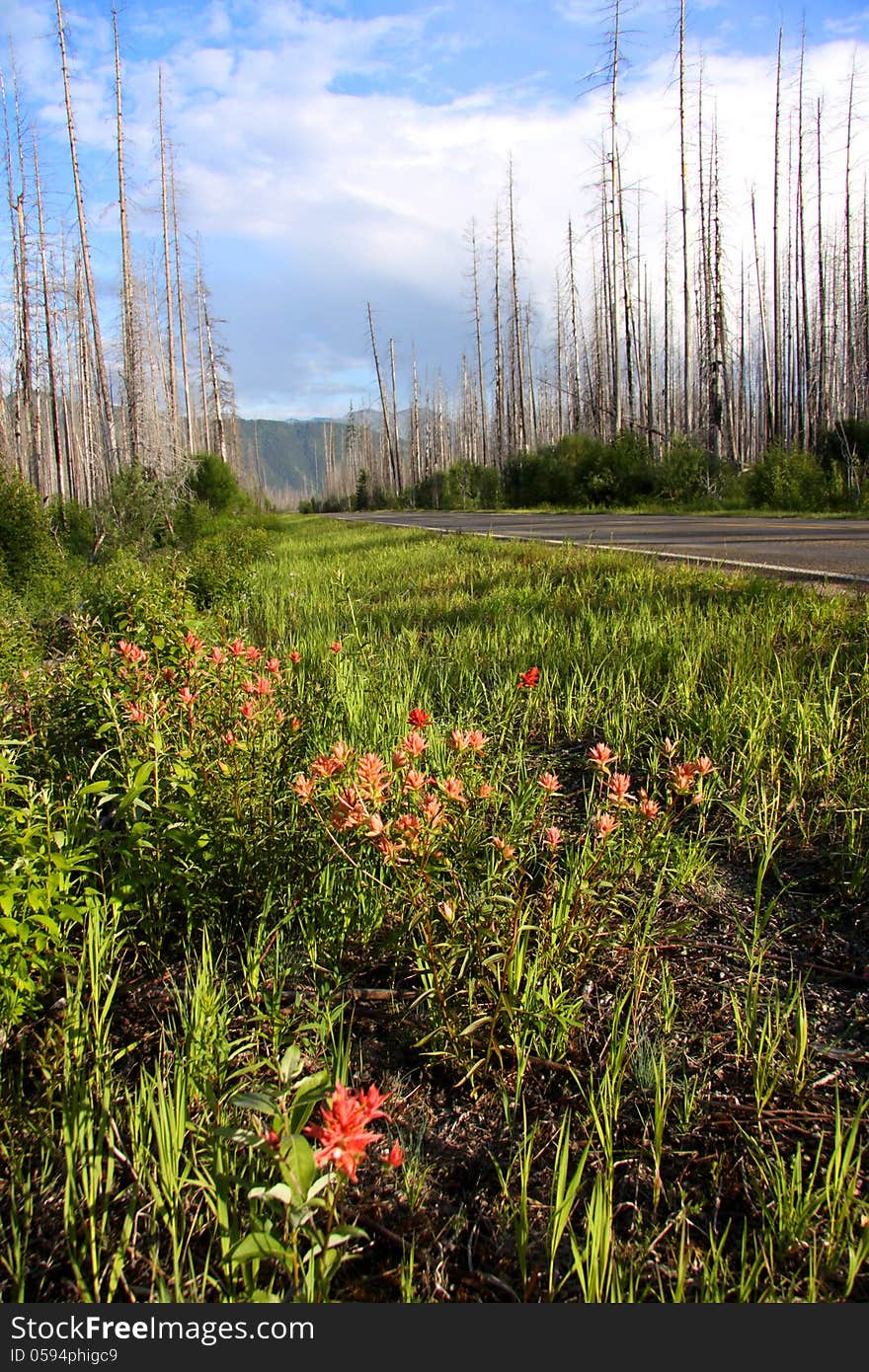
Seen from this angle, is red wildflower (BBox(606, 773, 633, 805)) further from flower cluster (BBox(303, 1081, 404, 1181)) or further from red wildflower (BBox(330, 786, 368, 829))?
flower cluster (BBox(303, 1081, 404, 1181))

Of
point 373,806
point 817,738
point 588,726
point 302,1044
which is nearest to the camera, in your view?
point 373,806

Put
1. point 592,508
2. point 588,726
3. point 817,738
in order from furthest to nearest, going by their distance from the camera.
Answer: point 592,508, point 588,726, point 817,738

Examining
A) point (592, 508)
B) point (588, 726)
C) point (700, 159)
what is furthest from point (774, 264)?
point (588, 726)

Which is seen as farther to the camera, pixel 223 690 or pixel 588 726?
pixel 588 726

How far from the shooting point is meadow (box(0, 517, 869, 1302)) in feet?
3.96

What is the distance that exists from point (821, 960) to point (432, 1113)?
104 cm

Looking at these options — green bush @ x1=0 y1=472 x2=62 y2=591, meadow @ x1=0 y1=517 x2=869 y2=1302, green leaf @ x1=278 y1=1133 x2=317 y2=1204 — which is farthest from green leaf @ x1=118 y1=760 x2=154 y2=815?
green bush @ x1=0 y1=472 x2=62 y2=591

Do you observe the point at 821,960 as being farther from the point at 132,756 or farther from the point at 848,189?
the point at 848,189

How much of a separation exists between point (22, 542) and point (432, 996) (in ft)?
34.0

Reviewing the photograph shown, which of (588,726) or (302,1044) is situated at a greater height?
(588,726)

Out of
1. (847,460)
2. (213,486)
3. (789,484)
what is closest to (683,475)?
(789,484)

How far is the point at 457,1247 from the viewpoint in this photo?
4.19 feet

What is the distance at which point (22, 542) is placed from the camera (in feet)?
33.3

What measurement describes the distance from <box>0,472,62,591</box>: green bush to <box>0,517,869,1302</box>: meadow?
7711 millimetres
